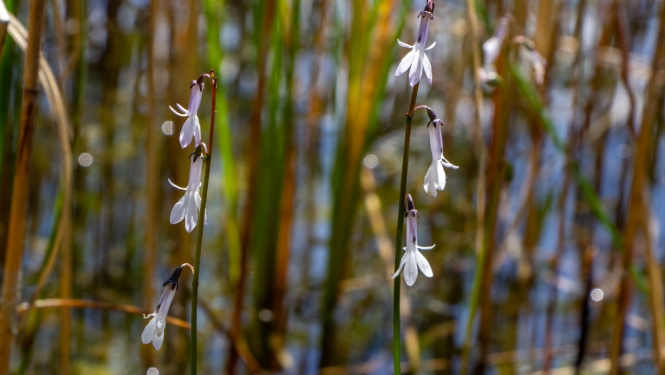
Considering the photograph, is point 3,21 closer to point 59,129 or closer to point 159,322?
point 59,129

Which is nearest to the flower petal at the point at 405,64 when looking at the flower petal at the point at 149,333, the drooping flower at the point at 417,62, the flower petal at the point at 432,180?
the drooping flower at the point at 417,62

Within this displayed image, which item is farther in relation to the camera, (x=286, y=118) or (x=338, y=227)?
(x=338, y=227)

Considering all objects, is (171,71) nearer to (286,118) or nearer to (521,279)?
(286,118)

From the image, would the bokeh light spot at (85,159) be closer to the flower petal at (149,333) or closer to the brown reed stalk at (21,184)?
the brown reed stalk at (21,184)

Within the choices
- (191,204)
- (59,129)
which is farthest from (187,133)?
(59,129)

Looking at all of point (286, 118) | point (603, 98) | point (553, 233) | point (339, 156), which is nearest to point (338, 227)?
point (339, 156)

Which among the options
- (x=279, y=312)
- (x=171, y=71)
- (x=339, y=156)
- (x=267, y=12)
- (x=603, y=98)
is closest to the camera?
(x=267, y=12)
